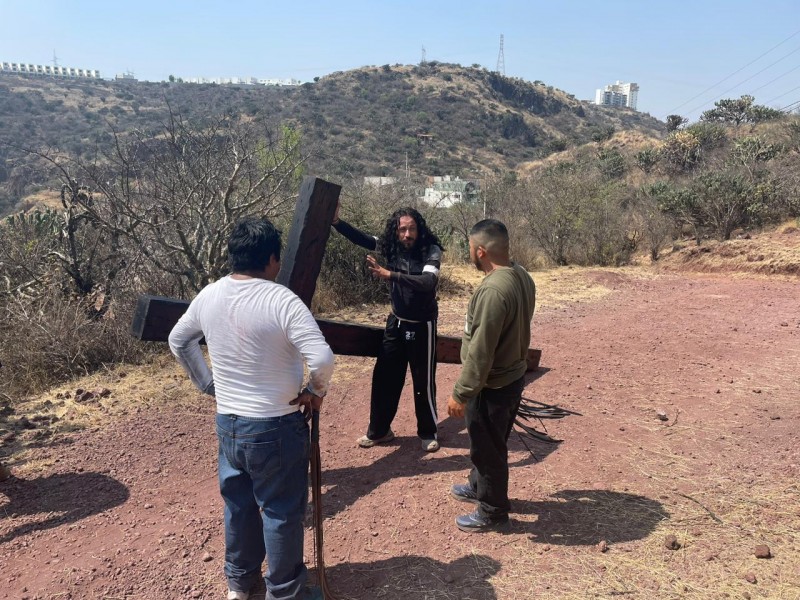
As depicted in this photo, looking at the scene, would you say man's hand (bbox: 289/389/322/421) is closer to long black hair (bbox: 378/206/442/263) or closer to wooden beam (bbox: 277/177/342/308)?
wooden beam (bbox: 277/177/342/308)

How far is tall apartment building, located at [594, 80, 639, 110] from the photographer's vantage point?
436ft

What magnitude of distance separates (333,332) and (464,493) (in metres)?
1.27

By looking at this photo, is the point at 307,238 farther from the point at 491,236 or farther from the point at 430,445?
the point at 430,445

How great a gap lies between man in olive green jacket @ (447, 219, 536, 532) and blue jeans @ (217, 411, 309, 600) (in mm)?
864

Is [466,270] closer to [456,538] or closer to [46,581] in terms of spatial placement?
[456,538]

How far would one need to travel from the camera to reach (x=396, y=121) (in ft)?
175

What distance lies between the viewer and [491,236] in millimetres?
2717

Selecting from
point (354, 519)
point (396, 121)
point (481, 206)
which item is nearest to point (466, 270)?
point (481, 206)

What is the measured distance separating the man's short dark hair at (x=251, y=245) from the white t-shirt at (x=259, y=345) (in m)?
0.06

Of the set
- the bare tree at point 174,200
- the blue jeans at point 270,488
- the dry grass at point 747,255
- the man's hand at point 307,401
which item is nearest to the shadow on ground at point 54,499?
the blue jeans at point 270,488

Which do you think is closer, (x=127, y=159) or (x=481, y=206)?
(x=127, y=159)

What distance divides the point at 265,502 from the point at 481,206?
1256 cm

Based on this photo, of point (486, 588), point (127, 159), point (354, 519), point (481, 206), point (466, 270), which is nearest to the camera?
point (486, 588)

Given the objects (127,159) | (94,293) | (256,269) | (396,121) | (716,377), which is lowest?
(716,377)
